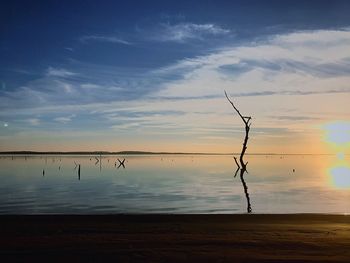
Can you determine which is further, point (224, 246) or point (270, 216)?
point (270, 216)

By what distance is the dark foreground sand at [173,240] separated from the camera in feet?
37.3

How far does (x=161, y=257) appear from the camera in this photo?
445 inches

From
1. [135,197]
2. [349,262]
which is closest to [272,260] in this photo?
[349,262]

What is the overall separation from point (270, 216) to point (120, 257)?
40.0 feet

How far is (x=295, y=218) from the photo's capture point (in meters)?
20.6

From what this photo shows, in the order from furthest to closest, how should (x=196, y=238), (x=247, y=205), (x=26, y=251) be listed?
(x=247, y=205) < (x=196, y=238) < (x=26, y=251)

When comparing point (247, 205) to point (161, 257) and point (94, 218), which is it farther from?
point (161, 257)

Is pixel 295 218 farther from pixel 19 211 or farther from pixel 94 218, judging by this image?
pixel 19 211

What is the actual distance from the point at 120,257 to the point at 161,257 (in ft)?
3.47

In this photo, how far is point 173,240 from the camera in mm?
13797

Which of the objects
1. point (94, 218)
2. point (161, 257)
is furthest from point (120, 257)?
point (94, 218)

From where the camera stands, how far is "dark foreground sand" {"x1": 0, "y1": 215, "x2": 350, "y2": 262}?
11.4 meters

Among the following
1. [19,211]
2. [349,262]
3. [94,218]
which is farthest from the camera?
[19,211]

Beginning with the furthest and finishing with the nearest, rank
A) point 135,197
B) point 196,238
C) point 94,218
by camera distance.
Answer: point 135,197, point 94,218, point 196,238
